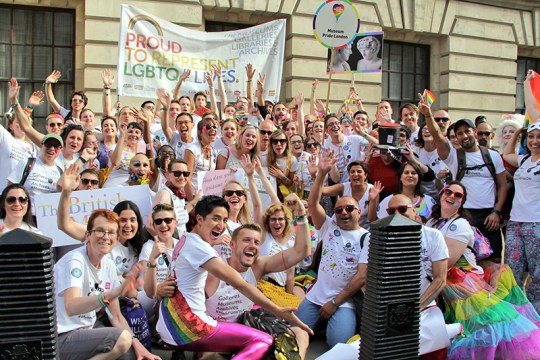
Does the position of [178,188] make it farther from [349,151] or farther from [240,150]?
[349,151]

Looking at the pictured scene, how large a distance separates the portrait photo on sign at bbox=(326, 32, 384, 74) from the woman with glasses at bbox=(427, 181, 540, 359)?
17.6 ft

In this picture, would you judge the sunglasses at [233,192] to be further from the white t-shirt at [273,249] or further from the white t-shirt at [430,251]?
the white t-shirt at [430,251]

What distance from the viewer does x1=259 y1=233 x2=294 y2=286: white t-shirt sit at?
5332 mm

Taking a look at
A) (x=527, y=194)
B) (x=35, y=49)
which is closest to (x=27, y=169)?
(x=527, y=194)

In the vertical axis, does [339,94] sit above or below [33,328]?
above

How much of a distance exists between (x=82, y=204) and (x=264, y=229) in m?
1.83

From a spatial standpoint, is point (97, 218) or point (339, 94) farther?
point (339, 94)

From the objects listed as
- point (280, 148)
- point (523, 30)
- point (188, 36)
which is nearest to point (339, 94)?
point (188, 36)

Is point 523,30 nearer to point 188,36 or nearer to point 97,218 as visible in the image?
point 188,36

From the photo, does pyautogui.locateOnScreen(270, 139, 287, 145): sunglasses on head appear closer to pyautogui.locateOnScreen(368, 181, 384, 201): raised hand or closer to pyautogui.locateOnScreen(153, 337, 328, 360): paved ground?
pyautogui.locateOnScreen(368, 181, 384, 201): raised hand

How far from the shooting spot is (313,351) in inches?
198

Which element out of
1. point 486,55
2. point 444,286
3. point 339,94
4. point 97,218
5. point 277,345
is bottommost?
point 277,345

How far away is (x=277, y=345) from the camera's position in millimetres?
4121

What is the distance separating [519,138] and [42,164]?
5.48 meters
